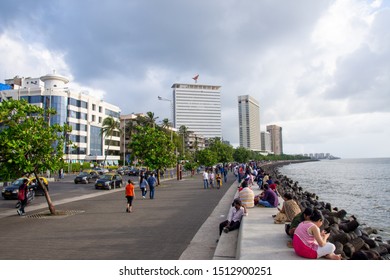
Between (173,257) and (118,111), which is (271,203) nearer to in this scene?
(173,257)

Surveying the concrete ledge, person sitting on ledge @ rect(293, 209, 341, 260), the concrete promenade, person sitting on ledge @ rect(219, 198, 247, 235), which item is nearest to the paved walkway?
the concrete promenade

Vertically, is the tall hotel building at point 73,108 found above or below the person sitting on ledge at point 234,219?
above

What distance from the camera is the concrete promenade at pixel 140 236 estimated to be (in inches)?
265

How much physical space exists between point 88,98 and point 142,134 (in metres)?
46.2

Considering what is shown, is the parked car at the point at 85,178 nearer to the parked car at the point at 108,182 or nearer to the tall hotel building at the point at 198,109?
the parked car at the point at 108,182

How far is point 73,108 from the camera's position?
6331cm

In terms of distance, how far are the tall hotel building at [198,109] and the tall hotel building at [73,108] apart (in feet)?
301

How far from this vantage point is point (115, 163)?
78.8 meters

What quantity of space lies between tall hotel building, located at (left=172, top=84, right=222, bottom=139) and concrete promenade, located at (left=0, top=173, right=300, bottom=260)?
15282cm

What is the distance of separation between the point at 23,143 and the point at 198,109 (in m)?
161

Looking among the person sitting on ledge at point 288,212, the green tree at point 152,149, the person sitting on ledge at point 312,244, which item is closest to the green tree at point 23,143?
the person sitting on ledge at point 288,212

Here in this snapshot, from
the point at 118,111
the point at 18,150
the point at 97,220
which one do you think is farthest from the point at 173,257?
the point at 118,111

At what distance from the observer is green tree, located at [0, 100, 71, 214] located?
37.6 feet

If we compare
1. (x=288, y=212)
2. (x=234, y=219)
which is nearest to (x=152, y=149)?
(x=234, y=219)
